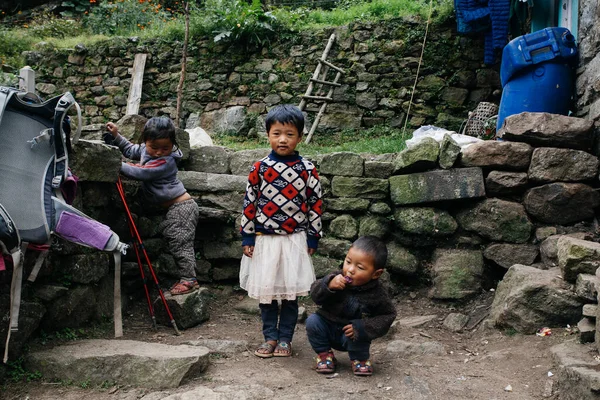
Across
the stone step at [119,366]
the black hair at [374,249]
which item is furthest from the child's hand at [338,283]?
the stone step at [119,366]

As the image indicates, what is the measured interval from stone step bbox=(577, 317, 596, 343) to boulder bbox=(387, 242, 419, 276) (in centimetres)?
165

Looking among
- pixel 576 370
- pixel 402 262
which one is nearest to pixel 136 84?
pixel 402 262

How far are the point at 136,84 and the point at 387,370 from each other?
7.69 metres

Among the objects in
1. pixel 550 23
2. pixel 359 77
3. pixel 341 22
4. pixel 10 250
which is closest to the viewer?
pixel 10 250

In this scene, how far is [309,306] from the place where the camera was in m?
4.57

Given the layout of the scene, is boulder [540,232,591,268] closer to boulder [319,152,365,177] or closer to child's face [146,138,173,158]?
boulder [319,152,365,177]

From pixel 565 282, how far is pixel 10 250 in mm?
3245

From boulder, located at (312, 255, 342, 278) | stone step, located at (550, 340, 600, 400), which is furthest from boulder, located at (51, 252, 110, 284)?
stone step, located at (550, 340, 600, 400)

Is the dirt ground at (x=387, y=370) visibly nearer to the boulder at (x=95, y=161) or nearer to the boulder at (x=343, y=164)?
the boulder at (x=95, y=161)

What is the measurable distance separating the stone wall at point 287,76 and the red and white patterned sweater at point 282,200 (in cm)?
526

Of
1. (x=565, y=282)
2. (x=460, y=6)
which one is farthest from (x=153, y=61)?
(x=565, y=282)

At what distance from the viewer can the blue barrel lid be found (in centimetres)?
487

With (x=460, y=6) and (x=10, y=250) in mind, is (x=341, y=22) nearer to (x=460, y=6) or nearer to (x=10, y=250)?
(x=460, y=6)

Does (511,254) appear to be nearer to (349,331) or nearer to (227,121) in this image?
(349,331)
